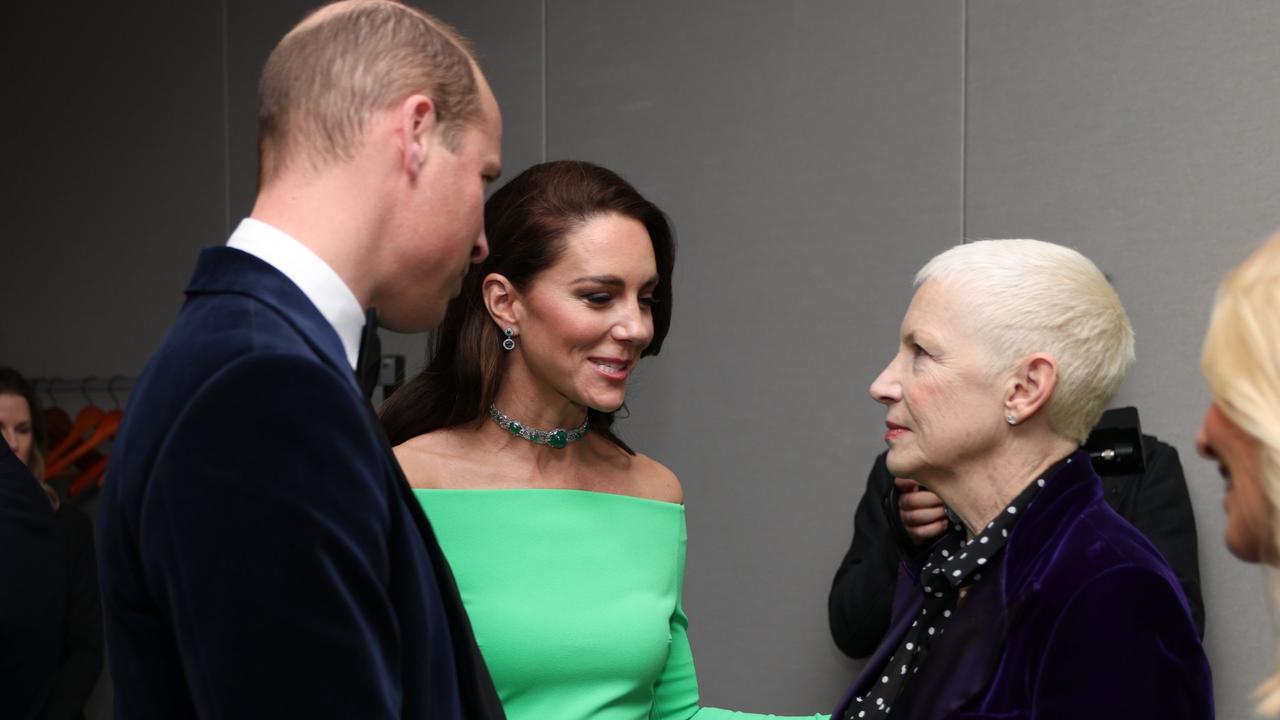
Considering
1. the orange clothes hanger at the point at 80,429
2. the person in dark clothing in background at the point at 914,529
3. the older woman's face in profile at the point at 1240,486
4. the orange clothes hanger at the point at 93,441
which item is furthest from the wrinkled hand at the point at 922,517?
the orange clothes hanger at the point at 80,429

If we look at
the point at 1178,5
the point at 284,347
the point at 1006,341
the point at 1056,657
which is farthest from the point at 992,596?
the point at 1178,5

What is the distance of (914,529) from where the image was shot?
2.02 metres

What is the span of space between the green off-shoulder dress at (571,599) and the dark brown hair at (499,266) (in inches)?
7.5

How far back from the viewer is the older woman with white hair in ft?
4.69

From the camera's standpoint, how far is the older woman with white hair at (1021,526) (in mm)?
1431

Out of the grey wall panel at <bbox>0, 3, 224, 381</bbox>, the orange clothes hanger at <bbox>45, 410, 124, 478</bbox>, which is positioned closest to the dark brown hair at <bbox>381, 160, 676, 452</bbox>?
the grey wall panel at <bbox>0, 3, 224, 381</bbox>

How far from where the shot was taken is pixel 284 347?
1.00m

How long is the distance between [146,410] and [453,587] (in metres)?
0.32

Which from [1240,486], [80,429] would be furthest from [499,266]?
[80,429]

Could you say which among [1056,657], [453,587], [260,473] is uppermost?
[260,473]

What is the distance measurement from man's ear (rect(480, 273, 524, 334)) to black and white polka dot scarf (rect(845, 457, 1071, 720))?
2.44 ft

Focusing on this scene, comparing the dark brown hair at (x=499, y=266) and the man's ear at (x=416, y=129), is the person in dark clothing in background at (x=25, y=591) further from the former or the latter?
the man's ear at (x=416, y=129)

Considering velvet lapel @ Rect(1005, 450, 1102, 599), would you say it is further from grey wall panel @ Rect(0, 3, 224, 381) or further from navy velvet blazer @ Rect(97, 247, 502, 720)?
grey wall panel @ Rect(0, 3, 224, 381)

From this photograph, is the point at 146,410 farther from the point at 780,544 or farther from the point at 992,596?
the point at 780,544
